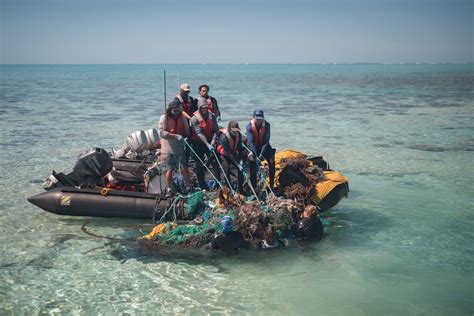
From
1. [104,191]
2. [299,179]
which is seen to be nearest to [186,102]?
[104,191]

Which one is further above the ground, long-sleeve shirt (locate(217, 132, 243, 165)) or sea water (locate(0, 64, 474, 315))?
long-sleeve shirt (locate(217, 132, 243, 165))

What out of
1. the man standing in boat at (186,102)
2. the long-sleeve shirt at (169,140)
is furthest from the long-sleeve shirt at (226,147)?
the man standing in boat at (186,102)

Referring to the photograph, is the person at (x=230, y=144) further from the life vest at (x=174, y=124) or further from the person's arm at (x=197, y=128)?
the life vest at (x=174, y=124)

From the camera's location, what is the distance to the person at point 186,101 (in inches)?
372

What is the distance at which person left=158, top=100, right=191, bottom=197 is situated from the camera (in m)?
8.71

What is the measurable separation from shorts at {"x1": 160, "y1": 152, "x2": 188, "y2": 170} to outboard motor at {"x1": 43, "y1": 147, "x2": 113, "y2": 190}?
131 centimetres

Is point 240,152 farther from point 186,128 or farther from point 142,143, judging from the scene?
point 142,143

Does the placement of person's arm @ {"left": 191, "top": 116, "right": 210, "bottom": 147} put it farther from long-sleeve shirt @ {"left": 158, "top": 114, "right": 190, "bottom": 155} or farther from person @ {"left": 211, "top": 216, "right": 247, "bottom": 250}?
person @ {"left": 211, "top": 216, "right": 247, "bottom": 250}

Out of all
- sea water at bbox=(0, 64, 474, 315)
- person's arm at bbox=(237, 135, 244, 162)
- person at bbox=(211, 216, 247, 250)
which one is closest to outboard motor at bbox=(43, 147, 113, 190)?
sea water at bbox=(0, 64, 474, 315)

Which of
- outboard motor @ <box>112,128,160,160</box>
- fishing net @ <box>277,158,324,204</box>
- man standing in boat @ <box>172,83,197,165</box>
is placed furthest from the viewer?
outboard motor @ <box>112,128,160,160</box>

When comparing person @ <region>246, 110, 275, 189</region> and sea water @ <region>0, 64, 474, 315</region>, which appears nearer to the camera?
sea water @ <region>0, 64, 474, 315</region>

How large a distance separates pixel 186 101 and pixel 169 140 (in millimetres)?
1157

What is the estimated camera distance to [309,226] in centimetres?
812

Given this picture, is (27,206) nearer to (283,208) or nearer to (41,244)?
(41,244)
